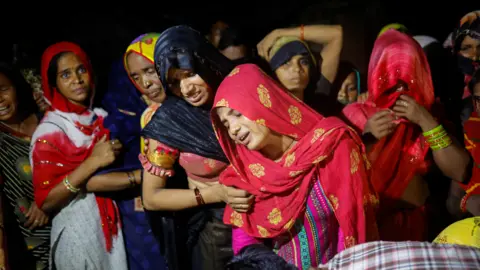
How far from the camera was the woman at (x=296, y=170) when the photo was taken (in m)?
1.92

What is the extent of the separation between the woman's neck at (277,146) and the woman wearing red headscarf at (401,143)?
0.54m

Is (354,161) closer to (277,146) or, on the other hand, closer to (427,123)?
(277,146)

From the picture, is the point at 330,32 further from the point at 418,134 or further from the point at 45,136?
the point at 45,136

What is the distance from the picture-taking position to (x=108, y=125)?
2965mm

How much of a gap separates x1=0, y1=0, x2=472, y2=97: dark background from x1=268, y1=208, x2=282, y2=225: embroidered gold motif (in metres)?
1.35

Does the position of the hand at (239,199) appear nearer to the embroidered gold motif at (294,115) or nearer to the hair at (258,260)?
the hair at (258,260)

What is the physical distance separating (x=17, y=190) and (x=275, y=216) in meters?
1.86

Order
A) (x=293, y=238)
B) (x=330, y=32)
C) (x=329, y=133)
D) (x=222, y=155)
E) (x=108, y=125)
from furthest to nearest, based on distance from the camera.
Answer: (x=108, y=125) < (x=330, y=32) < (x=222, y=155) < (x=293, y=238) < (x=329, y=133)

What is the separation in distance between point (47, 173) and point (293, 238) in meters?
1.57

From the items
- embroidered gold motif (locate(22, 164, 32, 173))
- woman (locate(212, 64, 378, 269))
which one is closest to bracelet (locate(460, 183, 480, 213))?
woman (locate(212, 64, 378, 269))

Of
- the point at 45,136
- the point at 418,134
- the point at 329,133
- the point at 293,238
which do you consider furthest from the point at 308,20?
the point at 45,136

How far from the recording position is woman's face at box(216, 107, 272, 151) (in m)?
1.98

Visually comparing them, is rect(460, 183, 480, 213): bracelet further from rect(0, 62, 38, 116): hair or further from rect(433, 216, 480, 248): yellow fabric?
rect(0, 62, 38, 116): hair

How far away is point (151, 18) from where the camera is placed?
10.9 feet
